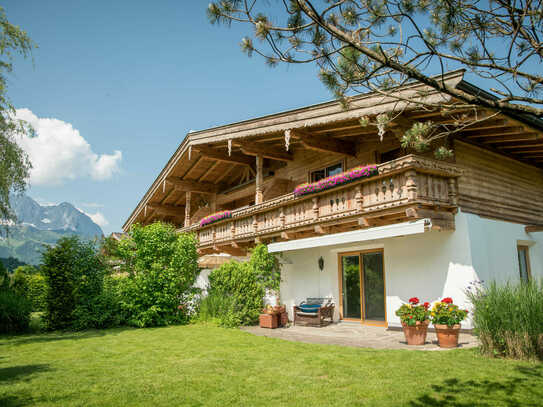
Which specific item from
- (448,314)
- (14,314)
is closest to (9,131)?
(14,314)

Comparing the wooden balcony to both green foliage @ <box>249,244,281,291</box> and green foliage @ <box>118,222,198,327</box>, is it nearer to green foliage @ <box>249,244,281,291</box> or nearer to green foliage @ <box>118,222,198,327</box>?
green foliage @ <box>249,244,281,291</box>

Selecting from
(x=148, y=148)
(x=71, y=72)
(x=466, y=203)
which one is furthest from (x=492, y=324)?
(x=148, y=148)

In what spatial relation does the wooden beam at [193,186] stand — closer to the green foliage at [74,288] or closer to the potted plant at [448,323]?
the green foliage at [74,288]

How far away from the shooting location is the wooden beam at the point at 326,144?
12273 mm

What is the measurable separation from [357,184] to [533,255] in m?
6.13

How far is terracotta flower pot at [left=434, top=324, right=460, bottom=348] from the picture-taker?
7.34 meters

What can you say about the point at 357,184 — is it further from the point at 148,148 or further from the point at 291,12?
the point at 148,148

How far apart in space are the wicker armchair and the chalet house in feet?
1.16

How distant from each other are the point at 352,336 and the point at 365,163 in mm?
5610

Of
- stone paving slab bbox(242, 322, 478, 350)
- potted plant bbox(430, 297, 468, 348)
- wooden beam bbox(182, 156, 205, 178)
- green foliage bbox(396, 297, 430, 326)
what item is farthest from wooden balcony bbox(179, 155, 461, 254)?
wooden beam bbox(182, 156, 205, 178)

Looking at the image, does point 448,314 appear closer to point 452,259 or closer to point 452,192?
point 452,259

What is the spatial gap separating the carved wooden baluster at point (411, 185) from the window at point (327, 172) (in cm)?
521

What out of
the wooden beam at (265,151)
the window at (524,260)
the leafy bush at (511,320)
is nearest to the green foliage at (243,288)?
the wooden beam at (265,151)

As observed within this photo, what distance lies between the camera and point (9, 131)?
12625mm
